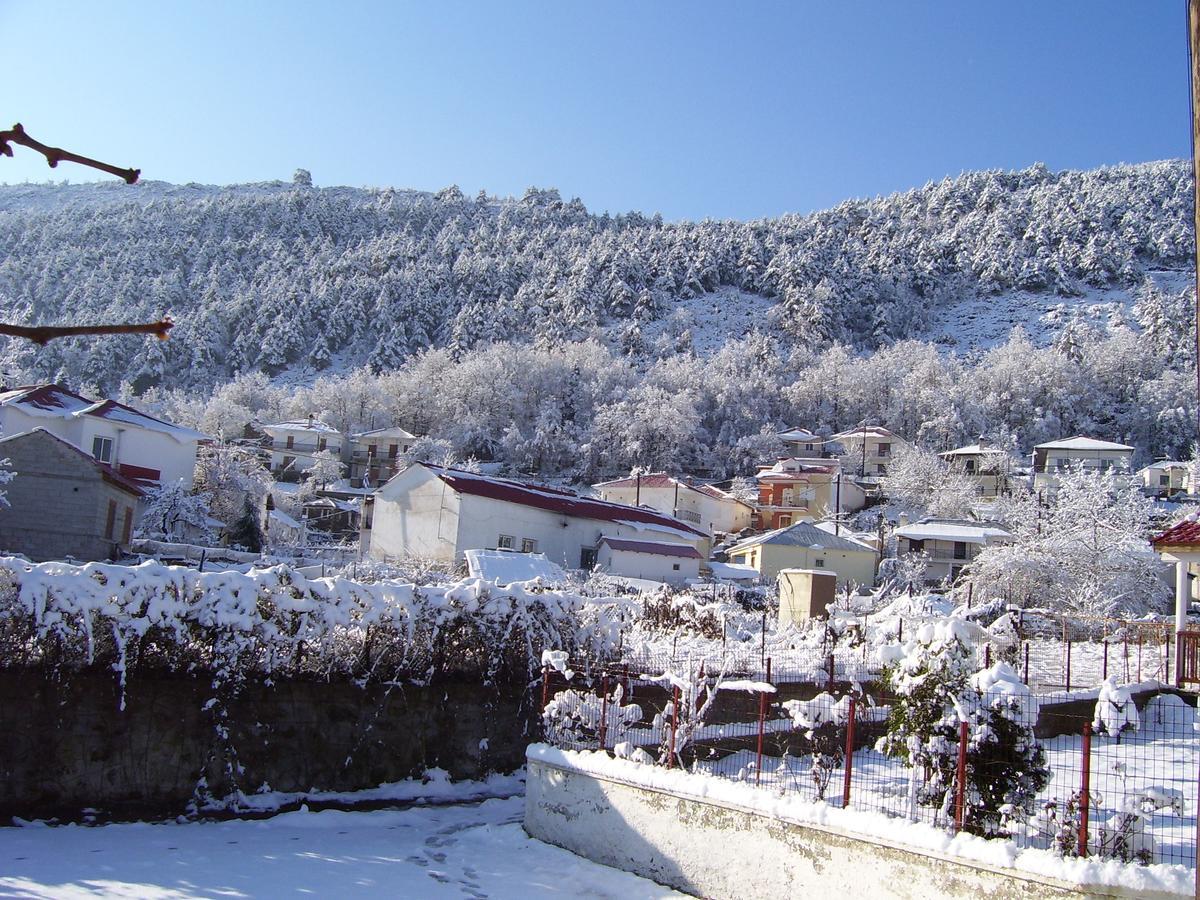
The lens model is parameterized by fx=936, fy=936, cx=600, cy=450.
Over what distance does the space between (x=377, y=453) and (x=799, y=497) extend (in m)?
33.3

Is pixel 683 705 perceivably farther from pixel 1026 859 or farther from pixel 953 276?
pixel 953 276

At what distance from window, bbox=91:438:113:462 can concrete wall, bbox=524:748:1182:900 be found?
27.8 metres

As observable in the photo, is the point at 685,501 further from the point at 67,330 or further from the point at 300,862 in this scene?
the point at 67,330

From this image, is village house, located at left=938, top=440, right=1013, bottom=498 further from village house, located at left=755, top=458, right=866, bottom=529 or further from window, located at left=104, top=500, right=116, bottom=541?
window, located at left=104, top=500, right=116, bottom=541

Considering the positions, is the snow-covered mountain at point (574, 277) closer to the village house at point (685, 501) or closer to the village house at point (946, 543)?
the village house at point (685, 501)

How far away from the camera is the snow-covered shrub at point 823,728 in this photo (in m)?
9.43

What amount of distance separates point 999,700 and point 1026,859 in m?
1.43

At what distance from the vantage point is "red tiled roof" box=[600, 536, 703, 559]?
3538 centimetres

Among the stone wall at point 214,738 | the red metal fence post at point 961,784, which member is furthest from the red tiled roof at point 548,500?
the red metal fence post at point 961,784

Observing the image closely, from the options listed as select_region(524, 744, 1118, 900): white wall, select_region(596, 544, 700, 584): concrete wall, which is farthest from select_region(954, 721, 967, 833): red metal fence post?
select_region(596, 544, 700, 584): concrete wall

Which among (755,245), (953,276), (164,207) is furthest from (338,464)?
(164,207)

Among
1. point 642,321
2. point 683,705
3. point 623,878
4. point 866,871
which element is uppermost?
point 642,321

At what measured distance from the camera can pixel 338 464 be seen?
6794 centimetres

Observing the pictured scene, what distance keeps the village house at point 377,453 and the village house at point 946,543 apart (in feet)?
127
